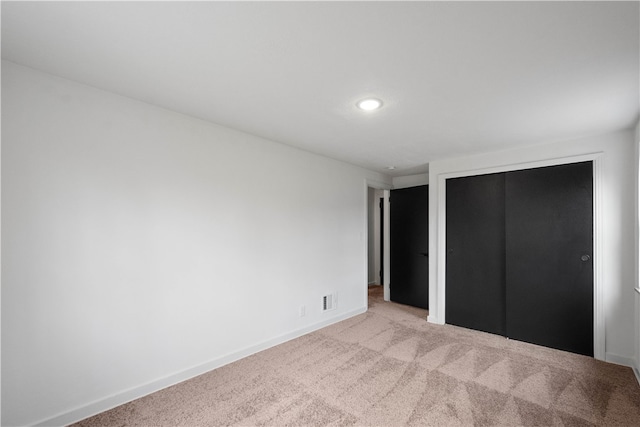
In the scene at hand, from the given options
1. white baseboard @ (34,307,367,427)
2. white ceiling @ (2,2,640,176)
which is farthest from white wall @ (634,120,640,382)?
white baseboard @ (34,307,367,427)

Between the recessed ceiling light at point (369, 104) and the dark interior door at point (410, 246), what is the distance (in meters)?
2.70

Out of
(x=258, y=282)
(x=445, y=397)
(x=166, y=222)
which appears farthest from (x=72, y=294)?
(x=445, y=397)

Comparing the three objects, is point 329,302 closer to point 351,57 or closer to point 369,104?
point 369,104

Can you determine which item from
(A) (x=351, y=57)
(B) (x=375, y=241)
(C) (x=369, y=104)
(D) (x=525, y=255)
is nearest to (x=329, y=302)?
(D) (x=525, y=255)

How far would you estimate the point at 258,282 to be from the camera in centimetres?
Result: 312

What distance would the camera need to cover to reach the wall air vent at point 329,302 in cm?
393

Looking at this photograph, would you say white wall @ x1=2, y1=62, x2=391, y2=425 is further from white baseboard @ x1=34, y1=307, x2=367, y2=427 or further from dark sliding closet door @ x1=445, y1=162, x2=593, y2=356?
dark sliding closet door @ x1=445, y1=162, x2=593, y2=356

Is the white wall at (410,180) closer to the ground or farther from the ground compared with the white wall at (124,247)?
farther from the ground

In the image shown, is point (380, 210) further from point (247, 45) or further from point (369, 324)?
point (247, 45)

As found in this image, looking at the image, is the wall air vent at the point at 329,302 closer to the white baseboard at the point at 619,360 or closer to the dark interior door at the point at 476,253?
the dark interior door at the point at 476,253

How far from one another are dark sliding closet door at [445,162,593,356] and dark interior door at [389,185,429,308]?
2.26 feet

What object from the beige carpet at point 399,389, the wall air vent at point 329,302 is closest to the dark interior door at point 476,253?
the beige carpet at point 399,389

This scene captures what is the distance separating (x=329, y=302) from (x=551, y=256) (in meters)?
2.62

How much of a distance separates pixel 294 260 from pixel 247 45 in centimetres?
245
